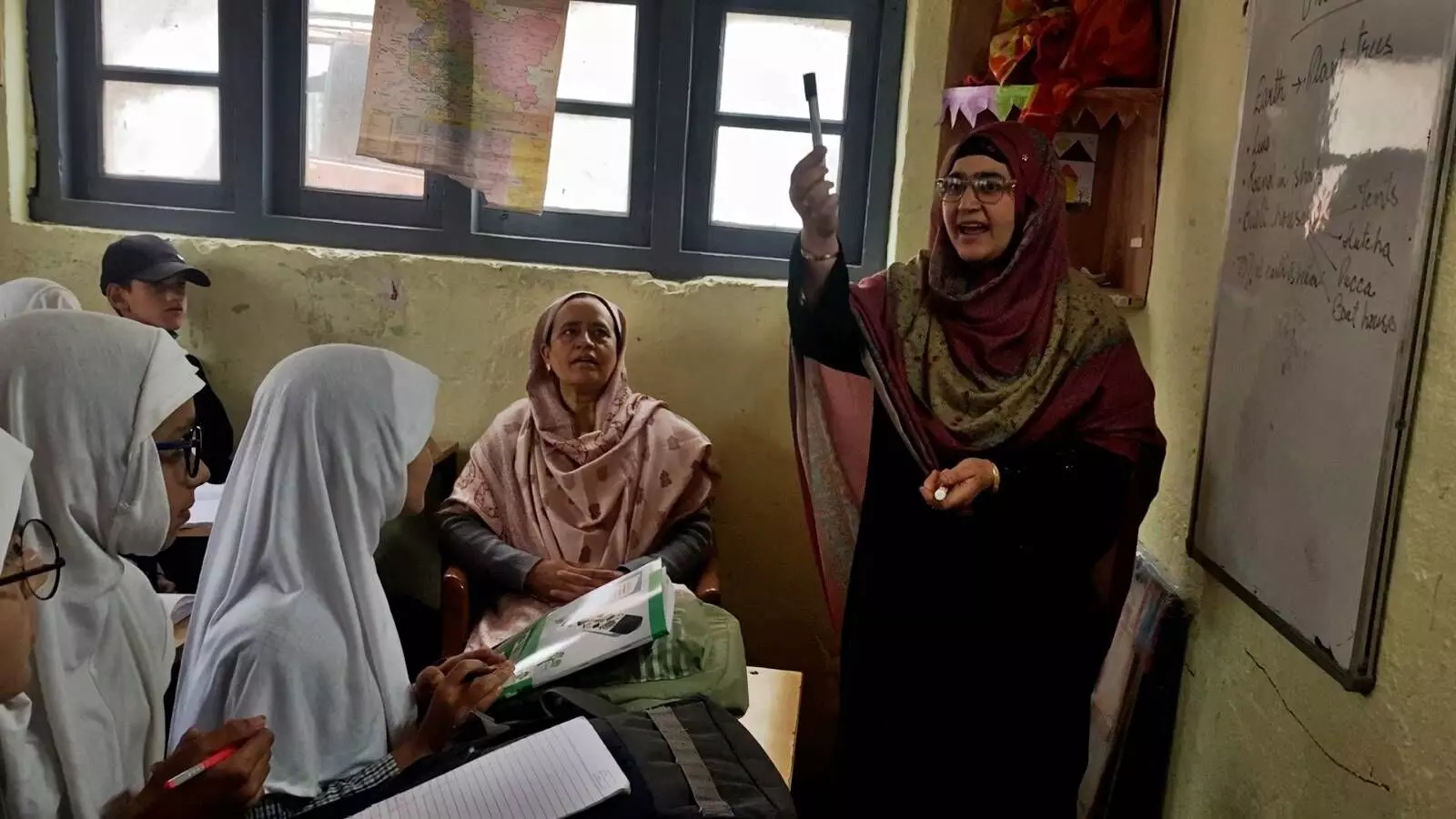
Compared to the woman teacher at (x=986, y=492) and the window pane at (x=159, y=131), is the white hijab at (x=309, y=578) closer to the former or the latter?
the woman teacher at (x=986, y=492)

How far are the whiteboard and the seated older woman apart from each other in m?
1.14

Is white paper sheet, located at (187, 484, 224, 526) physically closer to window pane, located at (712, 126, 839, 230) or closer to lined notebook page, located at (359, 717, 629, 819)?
lined notebook page, located at (359, 717, 629, 819)

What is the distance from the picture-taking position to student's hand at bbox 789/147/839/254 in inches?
63.0

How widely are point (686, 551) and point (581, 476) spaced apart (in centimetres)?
29

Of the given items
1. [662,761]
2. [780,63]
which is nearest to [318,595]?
[662,761]

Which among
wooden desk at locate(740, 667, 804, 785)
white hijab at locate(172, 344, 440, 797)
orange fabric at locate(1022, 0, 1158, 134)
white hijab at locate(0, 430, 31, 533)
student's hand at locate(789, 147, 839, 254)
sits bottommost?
wooden desk at locate(740, 667, 804, 785)

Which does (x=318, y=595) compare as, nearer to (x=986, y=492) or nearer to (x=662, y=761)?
(x=662, y=761)

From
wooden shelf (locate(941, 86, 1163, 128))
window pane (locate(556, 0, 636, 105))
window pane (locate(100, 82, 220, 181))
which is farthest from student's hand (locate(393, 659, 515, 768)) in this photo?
window pane (locate(100, 82, 220, 181))

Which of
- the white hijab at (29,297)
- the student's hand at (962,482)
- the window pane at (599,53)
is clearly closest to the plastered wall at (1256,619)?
the student's hand at (962,482)

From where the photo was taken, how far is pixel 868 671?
168 centimetres

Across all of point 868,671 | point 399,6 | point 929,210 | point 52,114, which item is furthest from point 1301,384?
point 52,114

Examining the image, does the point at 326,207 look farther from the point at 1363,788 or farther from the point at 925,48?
Answer: the point at 1363,788

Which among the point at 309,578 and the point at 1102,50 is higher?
the point at 1102,50

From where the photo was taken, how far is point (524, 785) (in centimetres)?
105
